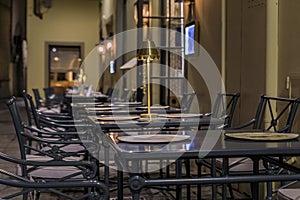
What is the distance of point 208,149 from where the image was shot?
6.26 ft

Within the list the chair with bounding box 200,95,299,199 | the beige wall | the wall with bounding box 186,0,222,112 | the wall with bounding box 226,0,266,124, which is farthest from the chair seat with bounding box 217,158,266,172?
the beige wall

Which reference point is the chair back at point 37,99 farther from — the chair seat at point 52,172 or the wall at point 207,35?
the chair seat at point 52,172

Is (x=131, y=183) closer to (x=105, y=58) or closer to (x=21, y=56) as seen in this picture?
(x=105, y=58)

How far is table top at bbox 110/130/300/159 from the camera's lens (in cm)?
184

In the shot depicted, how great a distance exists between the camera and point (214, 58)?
17.6 ft

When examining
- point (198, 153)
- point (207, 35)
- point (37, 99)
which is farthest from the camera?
point (37, 99)

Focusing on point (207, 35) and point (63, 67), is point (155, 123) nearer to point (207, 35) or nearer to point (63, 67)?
point (207, 35)

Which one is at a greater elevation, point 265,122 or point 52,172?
point 265,122

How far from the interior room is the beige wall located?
22.5 ft

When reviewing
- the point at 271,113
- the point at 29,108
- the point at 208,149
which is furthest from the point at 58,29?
the point at 208,149

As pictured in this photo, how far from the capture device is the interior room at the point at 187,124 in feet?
6.46

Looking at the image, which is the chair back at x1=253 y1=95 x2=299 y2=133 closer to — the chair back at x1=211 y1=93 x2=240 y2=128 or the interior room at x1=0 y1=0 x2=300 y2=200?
the interior room at x1=0 y1=0 x2=300 y2=200

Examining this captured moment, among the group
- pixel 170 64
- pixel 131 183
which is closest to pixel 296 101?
pixel 131 183

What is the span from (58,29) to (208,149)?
55.2ft
